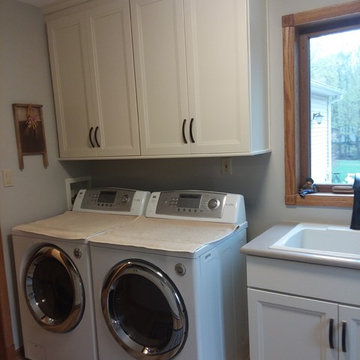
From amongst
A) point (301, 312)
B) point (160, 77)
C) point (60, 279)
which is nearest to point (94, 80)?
point (160, 77)

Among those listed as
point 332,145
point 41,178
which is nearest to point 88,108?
point 41,178

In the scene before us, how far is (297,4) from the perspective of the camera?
196cm

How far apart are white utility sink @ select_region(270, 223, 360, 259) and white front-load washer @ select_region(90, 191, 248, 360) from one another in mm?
306

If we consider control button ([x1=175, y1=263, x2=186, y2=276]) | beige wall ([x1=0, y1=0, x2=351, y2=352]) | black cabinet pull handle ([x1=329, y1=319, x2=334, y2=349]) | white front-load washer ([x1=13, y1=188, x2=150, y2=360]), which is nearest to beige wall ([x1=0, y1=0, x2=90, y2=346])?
beige wall ([x1=0, y1=0, x2=351, y2=352])

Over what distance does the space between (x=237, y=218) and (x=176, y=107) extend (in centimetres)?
74

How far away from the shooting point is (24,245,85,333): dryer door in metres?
2.00

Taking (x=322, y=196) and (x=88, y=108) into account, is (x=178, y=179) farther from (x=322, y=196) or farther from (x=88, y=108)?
(x=322, y=196)

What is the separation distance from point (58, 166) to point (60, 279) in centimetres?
89

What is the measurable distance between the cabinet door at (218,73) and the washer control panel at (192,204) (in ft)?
1.02

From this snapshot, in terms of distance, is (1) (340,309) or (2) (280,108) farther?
(2) (280,108)

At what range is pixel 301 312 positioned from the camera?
1.54 metres

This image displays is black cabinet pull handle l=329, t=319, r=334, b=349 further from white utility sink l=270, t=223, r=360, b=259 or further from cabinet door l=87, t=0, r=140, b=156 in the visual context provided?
cabinet door l=87, t=0, r=140, b=156

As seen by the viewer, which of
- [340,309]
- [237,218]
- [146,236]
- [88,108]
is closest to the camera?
[340,309]

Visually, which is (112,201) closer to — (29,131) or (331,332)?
A: (29,131)
